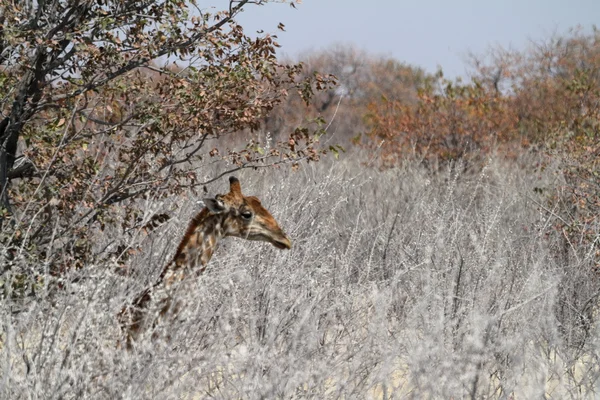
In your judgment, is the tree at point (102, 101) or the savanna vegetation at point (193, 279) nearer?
the savanna vegetation at point (193, 279)

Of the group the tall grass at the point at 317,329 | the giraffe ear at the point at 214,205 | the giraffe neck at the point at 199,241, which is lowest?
the tall grass at the point at 317,329

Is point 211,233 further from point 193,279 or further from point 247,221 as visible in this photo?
point 193,279

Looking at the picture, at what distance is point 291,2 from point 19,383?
299cm

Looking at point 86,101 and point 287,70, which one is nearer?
point 86,101

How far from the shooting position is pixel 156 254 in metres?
6.93

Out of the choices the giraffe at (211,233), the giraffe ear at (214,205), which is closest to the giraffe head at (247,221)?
the giraffe at (211,233)

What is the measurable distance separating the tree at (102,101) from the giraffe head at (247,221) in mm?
518

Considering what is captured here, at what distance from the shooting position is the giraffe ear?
16.8 feet

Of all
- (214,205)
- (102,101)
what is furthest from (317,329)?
(102,101)

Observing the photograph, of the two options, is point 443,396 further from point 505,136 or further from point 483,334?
point 505,136

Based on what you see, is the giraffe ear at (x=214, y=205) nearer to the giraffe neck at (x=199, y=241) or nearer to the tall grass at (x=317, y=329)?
the giraffe neck at (x=199, y=241)

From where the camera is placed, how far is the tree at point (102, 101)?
217 inches

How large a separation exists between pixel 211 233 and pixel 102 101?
4.14 feet

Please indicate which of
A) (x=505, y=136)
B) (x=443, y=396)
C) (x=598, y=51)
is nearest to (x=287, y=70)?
(x=443, y=396)
